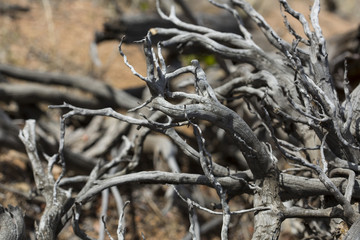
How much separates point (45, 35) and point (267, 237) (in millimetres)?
5244

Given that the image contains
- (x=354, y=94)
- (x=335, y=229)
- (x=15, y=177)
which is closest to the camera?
(x=335, y=229)

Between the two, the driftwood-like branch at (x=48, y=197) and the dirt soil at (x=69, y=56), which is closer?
the driftwood-like branch at (x=48, y=197)

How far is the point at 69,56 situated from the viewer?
608 centimetres

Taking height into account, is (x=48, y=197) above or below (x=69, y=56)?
above

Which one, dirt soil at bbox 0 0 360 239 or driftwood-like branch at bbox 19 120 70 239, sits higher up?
driftwood-like branch at bbox 19 120 70 239

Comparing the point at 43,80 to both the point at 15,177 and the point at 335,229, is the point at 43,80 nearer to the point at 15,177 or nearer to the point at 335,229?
the point at 15,177

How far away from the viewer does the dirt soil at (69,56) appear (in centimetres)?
402

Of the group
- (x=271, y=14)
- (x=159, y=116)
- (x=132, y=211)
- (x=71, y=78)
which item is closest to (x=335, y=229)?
(x=159, y=116)

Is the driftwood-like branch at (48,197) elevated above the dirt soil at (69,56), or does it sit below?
above

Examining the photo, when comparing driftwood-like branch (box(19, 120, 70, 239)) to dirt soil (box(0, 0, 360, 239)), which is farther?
dirt soil (box(0, 0, 360, 239))

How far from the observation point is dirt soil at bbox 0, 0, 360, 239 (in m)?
4.02

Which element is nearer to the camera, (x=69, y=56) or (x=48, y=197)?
(x=48, y=197)

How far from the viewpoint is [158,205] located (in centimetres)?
431

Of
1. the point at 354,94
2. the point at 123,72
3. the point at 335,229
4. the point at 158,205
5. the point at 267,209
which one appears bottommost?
the point at 158,205
